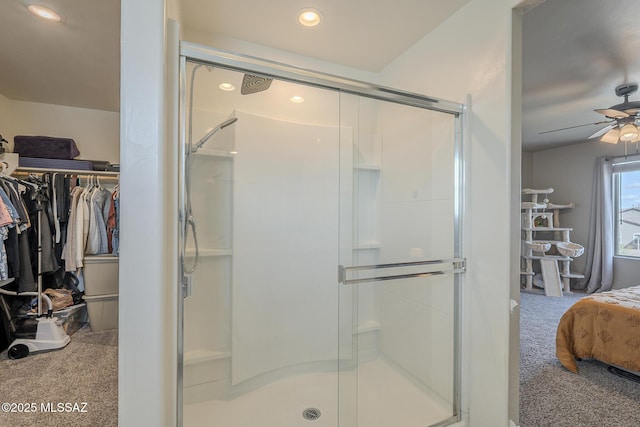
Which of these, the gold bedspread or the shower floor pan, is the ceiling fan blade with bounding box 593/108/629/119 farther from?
the shower floor pan

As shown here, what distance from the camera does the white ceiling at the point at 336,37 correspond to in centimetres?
176

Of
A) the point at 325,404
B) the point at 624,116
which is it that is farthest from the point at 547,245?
the point at 325,404

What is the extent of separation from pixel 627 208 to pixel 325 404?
5802 millimetres

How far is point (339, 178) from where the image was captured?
6.95ft

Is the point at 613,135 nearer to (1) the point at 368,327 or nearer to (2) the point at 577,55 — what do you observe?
(2) the point at 577,55

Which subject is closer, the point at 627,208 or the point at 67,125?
the point at 67,125

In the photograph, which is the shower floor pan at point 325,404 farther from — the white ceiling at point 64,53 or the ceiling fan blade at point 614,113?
the ceiling fan blade at point 614,113

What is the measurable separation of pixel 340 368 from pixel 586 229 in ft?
17.9

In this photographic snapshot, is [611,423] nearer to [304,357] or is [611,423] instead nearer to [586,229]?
[304,357]

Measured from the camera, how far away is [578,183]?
5039 mm

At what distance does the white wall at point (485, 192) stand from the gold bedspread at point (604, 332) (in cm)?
145

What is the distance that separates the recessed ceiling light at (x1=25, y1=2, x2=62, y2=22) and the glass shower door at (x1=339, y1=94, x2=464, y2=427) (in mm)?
1962

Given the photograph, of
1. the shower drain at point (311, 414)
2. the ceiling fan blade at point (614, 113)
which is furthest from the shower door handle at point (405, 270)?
the ceiling fan blade at point (614, 113)

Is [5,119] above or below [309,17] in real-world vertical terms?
below
